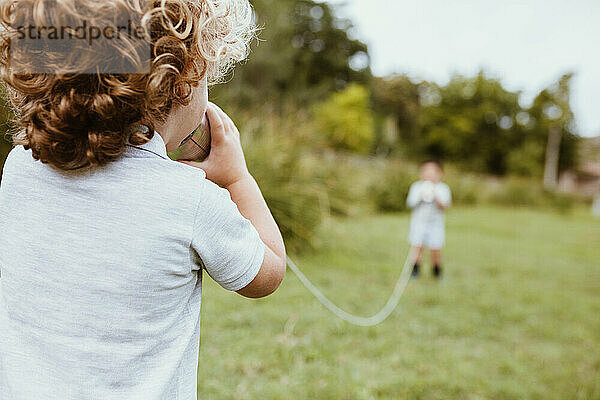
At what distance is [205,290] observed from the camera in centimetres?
488

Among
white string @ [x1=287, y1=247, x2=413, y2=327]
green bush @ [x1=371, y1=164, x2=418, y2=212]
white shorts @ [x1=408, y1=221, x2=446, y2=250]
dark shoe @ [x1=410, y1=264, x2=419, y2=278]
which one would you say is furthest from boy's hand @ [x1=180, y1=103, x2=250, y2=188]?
green bush @ [x1=371, y1=164, x2=418, y2=212]

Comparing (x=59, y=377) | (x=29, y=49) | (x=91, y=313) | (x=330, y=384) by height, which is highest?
(x=29, y=49)

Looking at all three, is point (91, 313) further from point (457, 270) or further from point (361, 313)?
point (457, 270)

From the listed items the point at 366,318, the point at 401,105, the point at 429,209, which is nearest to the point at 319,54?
the point at 401,105

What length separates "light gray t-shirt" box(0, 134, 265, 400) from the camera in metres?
0.83

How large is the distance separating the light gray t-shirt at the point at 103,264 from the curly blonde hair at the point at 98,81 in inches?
2.1

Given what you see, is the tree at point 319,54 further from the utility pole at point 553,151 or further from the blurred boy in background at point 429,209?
the blurred boy in background at point 429,209

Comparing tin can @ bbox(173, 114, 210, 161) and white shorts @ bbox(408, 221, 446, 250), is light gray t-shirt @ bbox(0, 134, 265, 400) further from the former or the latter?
white shorts @ bbox(408, 221, 446, 250)

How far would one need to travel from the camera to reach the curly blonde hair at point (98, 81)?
2.46 ft

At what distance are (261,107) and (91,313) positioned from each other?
648 cm

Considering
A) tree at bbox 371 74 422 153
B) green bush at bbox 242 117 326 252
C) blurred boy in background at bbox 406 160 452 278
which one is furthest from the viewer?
tree at bbox 371 74 422 153

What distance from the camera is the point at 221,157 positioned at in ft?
3.37

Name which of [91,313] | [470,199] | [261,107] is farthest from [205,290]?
[470,199]

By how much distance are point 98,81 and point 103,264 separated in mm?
286
